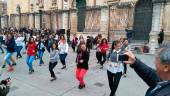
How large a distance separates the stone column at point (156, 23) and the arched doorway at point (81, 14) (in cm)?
954

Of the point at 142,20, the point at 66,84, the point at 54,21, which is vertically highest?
the point at 54,21

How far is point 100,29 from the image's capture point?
75.6ft

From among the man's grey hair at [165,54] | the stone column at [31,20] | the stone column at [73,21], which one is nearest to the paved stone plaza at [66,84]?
the man's grey hair at [165,54]

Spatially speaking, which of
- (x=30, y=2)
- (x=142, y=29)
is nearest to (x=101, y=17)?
(x=142, y=29)

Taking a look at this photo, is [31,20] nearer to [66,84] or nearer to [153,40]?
[153,40]

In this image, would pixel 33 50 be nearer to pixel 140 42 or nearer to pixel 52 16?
pixel 140 42

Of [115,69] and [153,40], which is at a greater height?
[153,40]

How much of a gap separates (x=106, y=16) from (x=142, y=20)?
12.6ft

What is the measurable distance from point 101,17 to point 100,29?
1189 millimetres

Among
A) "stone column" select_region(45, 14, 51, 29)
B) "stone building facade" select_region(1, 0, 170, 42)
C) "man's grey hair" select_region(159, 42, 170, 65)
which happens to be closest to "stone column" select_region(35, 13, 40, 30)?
"stone building facade" select_region(1, 0, 170, 42)

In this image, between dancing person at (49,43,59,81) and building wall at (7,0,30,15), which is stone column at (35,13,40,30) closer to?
building wall at (7,0,30,15)

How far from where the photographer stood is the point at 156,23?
58.7 feet

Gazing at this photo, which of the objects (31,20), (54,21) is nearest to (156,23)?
(54,21)

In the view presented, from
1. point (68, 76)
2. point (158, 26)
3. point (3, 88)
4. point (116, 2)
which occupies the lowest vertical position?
point (68, 76)
